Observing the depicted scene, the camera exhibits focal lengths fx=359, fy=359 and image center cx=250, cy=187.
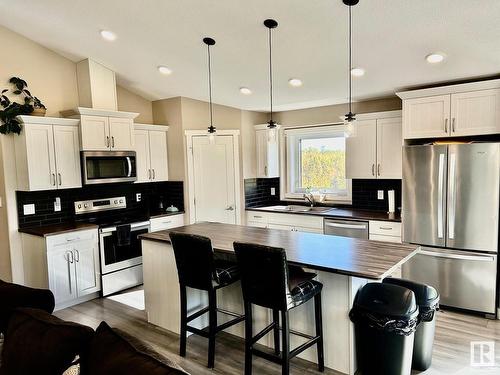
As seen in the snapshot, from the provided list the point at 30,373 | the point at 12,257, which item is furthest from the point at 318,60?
the point at 12,257

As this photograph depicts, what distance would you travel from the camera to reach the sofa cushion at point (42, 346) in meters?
1.49

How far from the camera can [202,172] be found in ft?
17.8

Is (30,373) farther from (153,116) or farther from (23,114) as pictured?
(153,116)

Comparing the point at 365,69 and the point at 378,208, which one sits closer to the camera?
the point at 365,69

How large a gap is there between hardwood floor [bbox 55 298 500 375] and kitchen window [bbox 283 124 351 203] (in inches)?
91.4

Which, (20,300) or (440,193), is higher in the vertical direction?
(440,193)

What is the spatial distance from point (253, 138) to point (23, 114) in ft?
10.5

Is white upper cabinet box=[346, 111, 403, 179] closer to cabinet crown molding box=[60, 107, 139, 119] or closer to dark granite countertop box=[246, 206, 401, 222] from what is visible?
dark granite countertop box=[246, 206, 401, 222]

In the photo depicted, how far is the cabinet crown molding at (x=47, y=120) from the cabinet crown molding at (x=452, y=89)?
3.79 metres

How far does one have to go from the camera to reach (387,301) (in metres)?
2.42

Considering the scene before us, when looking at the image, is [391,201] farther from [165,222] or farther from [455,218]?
[165,222]

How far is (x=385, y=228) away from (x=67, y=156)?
3844mm

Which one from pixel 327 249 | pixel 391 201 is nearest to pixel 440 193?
pixel 391 201

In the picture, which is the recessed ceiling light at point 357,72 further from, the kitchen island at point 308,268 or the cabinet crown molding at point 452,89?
the kitchen island at point 308,268
